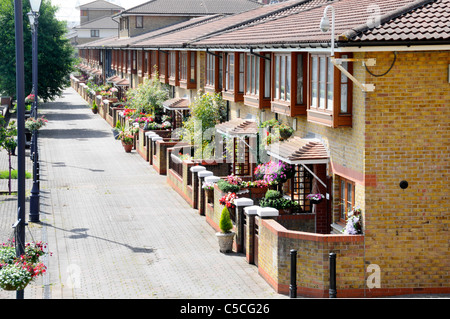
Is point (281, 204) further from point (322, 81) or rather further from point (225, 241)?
point (322, 81)

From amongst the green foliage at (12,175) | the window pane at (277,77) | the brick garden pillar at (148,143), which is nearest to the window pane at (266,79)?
the window pane at (277,77)

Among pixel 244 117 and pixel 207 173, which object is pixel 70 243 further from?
pixel 244 117

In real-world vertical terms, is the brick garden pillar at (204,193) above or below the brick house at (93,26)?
below

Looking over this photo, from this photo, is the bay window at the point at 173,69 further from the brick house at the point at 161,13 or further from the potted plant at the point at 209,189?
the brick house at the point at 161,13

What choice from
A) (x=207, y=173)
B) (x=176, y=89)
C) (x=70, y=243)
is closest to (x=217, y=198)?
(x=207, y=173)

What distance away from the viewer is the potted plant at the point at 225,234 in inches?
742

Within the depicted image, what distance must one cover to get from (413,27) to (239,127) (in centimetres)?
991

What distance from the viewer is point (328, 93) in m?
16.8

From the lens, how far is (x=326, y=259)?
48.9 ft

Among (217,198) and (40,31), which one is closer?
(217,198)

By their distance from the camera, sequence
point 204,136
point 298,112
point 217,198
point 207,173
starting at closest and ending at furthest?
point 298,112 < point 217,198 < point 207,173 < point 204,136

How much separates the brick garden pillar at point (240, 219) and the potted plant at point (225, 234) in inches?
6.5
